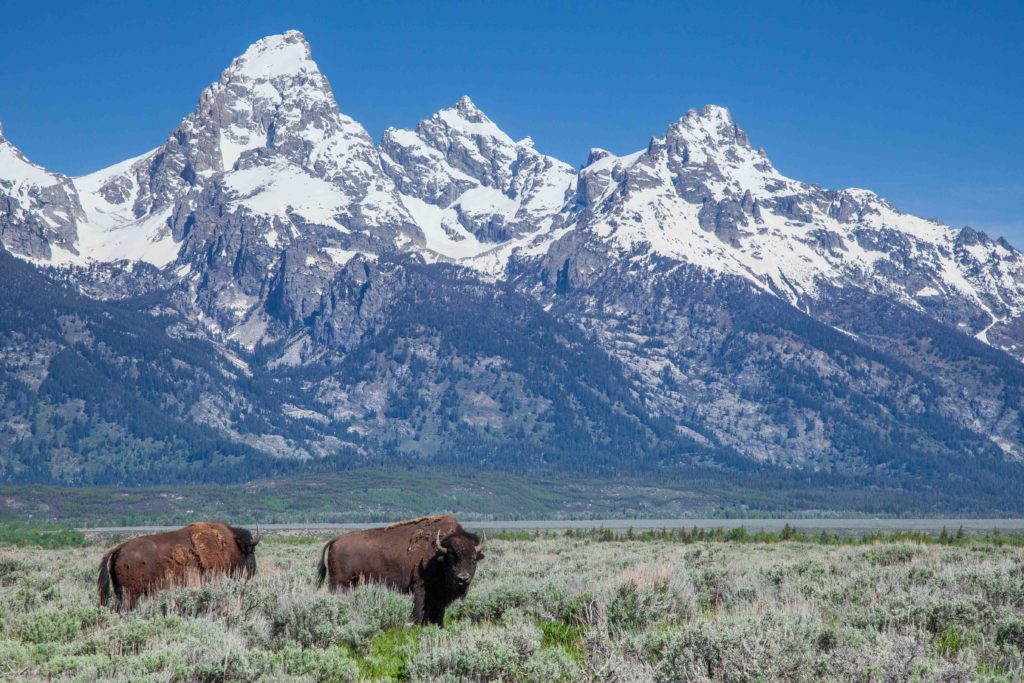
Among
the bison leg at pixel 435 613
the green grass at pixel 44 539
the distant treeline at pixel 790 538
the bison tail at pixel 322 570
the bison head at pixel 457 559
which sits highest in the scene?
the bison head at pixel 457 559

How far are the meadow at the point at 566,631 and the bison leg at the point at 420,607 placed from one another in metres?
0.61

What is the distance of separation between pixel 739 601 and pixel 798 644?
7742 mm

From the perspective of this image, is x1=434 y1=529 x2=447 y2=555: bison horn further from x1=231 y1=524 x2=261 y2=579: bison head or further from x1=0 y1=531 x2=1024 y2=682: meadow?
x1=231 y1=524 x2=261 y2=579: bison head

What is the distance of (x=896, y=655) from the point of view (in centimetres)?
1391

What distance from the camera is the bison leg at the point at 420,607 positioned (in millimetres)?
22172

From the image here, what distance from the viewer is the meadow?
14.4 meters

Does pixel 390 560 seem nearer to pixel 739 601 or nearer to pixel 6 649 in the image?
pixel 739 601

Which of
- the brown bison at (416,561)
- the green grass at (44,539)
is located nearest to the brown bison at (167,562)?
the brown bison at (416,561)

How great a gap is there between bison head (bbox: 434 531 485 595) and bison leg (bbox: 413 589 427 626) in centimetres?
65

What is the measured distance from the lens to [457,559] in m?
22.0

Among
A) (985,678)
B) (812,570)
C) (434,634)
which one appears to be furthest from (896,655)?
(812,570)

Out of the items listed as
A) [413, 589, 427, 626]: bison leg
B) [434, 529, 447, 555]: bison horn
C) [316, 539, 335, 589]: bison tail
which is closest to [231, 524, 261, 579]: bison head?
[316, 539, 335, 589]: bison tail

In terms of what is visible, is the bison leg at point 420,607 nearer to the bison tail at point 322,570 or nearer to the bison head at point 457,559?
the bison head at point 457,559

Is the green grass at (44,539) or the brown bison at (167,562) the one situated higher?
the brown bison at (167,562)
